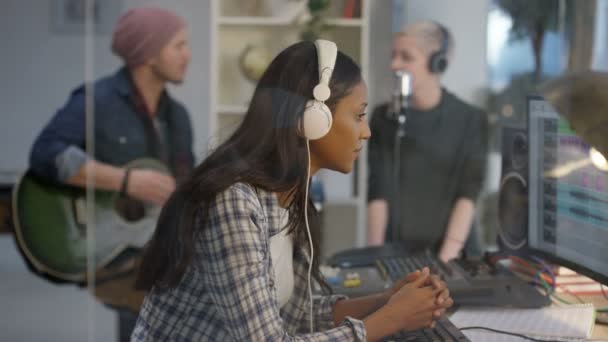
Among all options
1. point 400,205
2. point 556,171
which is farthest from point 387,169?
point 556,171

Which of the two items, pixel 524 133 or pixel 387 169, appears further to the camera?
pixel 387 169

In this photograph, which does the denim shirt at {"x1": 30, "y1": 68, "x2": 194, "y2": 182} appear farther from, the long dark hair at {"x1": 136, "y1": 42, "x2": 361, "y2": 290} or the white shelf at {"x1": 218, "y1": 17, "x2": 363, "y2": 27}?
the long dark hair at {"x1": 136, "y1": 42, "x2": 361, "y2": 290}

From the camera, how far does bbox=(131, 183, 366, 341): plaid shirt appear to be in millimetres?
1012

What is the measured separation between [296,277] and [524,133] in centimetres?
62

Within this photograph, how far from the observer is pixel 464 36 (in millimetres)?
2592

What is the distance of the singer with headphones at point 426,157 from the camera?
2.53 m

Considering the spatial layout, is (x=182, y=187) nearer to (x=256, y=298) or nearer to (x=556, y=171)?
(x=256, y=298)

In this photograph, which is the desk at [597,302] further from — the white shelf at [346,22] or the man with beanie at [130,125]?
the man with beanie at [130,125]

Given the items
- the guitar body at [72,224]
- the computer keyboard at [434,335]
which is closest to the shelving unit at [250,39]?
the guitar body at [72,224]

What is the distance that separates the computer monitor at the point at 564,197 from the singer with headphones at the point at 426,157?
936mm

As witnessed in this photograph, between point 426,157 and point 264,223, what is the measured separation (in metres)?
1.60

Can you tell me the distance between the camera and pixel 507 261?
64.8 inches

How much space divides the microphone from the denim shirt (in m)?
0.69

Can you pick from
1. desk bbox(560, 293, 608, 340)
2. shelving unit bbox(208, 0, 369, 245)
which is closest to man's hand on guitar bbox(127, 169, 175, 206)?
shelving unit bbox(208, 0, 369, 245)
